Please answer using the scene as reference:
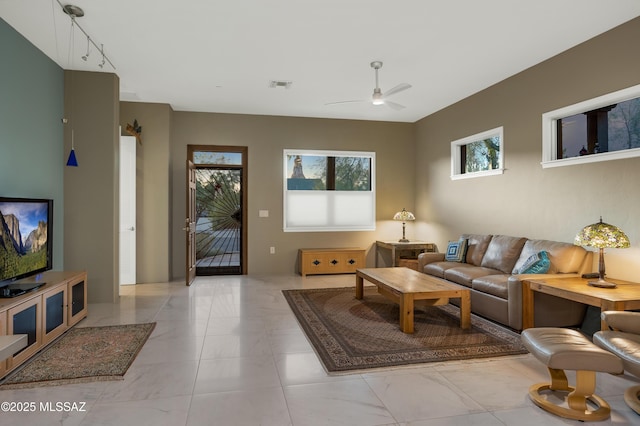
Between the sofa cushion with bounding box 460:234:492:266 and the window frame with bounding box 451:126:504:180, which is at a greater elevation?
the window frame with bounding box 451:126:504:180

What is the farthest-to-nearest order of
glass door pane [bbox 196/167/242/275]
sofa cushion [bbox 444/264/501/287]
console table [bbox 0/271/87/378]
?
glass door pane [bbox 196/167/242/275], sofa cushion [bbox 444/264/501/287], console table [bbox 0/271/87/378]

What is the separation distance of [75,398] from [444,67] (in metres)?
4.84

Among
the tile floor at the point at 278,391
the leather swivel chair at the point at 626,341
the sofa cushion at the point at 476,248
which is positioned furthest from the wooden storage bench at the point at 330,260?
the leather swivel chair at the point at 626,341

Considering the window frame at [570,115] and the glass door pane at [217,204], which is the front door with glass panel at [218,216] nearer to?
the glass door pane at [217,204]

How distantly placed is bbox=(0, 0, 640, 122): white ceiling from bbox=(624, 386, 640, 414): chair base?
118 inches

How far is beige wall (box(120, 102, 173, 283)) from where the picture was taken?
6.11m

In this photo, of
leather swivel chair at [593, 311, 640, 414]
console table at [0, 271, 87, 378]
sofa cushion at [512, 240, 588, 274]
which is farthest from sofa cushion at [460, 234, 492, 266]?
console table at [0, 271, 87, 378]

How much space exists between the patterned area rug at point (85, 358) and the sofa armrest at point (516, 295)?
3453 mm

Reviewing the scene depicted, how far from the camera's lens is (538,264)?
12.8 ft

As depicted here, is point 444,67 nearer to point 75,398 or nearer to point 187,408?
point 187,408

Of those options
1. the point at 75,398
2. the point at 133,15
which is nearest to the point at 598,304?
the point at 75,398

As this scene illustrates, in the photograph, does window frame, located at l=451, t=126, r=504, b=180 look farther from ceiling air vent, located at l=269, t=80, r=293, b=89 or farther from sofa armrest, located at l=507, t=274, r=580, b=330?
ceiling air vent, located at l=269, t=80, r=293, b=89

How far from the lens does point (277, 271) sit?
23.1 feet

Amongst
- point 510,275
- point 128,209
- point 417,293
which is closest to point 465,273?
point 510,275
